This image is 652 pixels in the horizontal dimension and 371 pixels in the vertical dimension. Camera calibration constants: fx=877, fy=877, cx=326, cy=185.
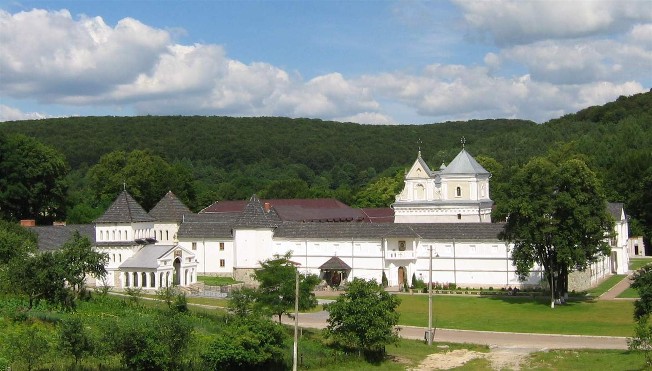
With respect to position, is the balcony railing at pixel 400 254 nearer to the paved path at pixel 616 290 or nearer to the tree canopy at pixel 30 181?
the paved path at pixel 616 290

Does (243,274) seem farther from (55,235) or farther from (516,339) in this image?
(516,339)

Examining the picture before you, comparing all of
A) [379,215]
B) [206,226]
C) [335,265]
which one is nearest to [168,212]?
[206,226]

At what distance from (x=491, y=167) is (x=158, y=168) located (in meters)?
36.2

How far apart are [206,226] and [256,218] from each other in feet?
20.2

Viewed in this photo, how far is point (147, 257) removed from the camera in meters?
57.7

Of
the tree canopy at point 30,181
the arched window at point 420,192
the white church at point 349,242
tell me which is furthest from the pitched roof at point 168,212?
the arched window at point 420,192

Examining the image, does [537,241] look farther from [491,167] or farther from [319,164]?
[319,164]

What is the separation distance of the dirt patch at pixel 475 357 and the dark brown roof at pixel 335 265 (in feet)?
81.5

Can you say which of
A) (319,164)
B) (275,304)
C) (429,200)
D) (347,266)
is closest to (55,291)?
(275,304)

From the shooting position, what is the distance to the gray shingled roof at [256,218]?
209 feet

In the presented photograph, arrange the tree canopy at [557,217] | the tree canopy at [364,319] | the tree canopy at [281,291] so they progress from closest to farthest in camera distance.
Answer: the tree canopy at [364,319], the tree canopy at [281,291], the tree canopy at [557,217]

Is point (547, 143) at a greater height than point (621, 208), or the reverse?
point (547, 143)

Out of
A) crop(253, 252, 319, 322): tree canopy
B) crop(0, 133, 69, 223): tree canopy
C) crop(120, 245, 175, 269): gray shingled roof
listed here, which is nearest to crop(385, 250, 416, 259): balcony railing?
crop(120, 245, 175, 269): gray shingled roof

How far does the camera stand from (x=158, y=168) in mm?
93750
